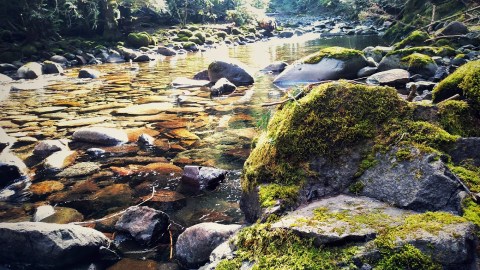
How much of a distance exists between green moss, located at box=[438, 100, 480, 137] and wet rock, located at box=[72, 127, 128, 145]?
5.11m

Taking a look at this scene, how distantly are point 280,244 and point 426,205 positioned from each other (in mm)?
916

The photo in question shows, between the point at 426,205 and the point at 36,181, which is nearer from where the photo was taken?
the point at 426,205

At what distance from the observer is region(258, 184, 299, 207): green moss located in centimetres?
259

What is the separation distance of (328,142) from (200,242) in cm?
134

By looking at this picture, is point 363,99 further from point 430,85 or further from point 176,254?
point 430,85

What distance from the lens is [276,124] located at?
130 inches

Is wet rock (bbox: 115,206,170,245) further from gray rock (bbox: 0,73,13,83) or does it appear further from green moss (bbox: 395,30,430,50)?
gray rock (bbox: 0,73,13,83)

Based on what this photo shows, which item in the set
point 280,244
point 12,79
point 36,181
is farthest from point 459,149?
point 12,79

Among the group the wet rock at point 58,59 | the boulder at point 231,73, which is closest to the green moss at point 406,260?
the boulder at point 231,73

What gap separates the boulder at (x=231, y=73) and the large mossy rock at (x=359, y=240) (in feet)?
31.8

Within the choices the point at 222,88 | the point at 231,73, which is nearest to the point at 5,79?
the point at 231,73

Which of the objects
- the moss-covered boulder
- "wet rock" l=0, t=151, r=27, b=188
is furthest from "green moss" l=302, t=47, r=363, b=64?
the moss-covered boulder

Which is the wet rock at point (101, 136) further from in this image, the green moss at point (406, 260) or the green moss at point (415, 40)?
the green moss at point (415, 40)

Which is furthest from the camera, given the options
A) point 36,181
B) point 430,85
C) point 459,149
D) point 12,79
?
point 12,79
